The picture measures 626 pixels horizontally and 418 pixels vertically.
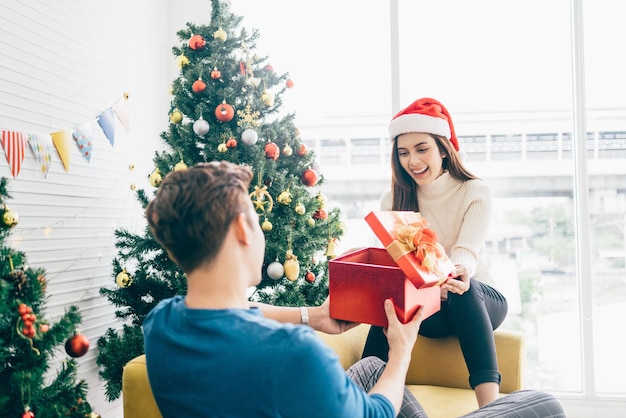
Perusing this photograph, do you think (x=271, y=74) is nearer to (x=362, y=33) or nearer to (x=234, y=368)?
(x=362, y=33)

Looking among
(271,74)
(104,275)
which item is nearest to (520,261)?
(271,74)

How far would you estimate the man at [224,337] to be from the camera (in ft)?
3.04

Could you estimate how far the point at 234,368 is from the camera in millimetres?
928

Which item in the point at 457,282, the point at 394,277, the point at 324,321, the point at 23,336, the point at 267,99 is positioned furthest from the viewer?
the point at 267,99

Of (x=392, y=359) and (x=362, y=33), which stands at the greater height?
(x=362, y=33)

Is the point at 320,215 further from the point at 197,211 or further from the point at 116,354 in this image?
the point at 197,211

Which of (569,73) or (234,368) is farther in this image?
(569,73)

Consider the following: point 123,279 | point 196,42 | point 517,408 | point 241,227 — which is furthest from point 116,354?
point 517,408

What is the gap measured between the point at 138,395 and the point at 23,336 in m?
0.36

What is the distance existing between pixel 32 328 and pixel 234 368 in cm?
63

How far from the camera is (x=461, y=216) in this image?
2.16 meters

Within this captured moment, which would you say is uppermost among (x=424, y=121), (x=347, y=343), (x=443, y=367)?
(x=424, y=121)

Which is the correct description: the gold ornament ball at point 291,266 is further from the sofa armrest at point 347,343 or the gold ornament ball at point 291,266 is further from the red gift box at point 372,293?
the red gift box at point 372,293

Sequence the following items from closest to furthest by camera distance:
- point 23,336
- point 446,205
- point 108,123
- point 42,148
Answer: point 23,336 < point 42,148 < point 446,205 < point 108,123
